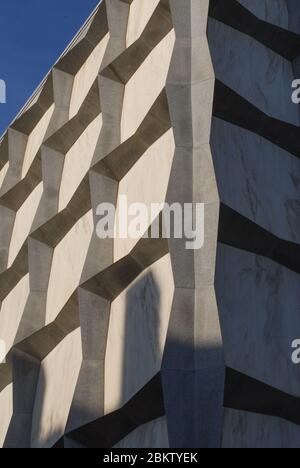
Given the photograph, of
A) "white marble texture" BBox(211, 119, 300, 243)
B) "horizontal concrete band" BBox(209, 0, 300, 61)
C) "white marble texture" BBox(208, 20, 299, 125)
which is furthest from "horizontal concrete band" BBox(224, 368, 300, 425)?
"horizontal concrete band" BBox(209, 0, 300, 61)

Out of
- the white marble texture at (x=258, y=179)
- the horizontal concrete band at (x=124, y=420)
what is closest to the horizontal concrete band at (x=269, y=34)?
the white marble texture at (x=258, y=179)

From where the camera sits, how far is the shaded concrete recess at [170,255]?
16.6 meters

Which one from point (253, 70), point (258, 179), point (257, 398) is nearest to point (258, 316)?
point (257, 398)

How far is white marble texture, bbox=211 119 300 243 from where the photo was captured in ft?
60.7

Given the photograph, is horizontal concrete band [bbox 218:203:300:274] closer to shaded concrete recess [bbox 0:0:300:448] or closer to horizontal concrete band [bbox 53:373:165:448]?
shaded concrete recess [bbox 0:0:300:448]

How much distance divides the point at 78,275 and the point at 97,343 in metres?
2.74

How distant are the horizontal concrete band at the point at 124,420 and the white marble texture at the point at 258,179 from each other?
12.2 ft

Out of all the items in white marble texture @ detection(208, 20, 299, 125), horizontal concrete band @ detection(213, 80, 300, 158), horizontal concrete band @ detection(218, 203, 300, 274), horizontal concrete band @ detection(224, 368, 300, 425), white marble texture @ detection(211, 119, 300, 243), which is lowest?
horizontal concrete band @ detection(224, 368, 300, 425)

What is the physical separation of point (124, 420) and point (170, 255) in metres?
3.20

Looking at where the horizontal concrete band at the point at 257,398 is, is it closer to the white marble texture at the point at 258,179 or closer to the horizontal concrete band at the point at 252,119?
the white marble texture at the point at 258,179

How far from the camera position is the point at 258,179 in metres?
19.3

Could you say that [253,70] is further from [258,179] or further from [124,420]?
[124,420]

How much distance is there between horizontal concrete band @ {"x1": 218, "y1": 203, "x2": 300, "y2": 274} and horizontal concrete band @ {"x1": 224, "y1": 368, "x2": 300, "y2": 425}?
273 cm

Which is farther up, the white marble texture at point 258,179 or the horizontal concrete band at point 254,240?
the white marble texture at point 258,179
